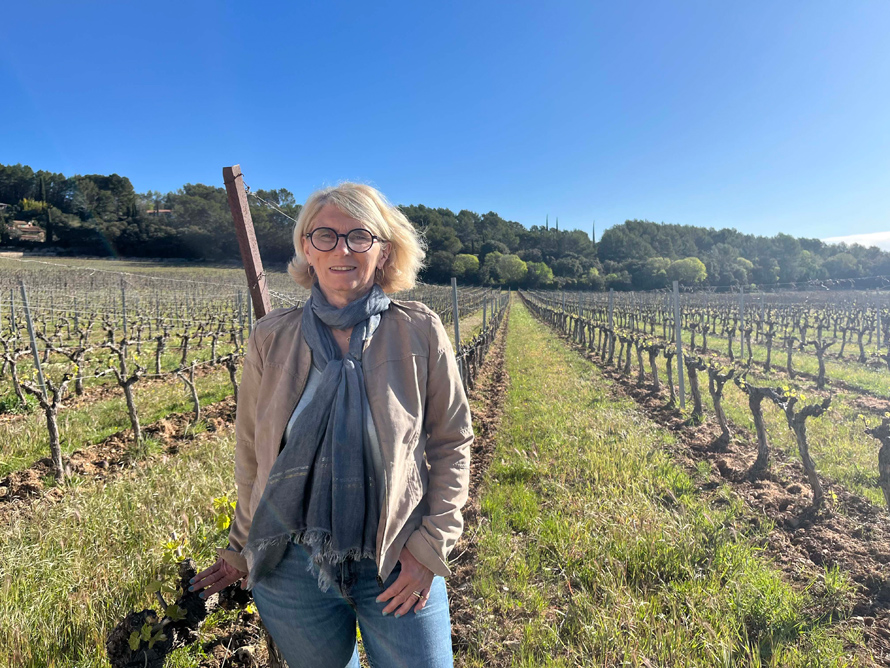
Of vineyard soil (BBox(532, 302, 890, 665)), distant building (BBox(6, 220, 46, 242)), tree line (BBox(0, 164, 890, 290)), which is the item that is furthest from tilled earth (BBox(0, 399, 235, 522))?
distant building (BBox(6, 220, 46, 242))

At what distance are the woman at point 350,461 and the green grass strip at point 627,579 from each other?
1426 millimetres

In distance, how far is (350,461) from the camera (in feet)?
3.79

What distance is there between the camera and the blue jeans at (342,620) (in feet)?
3.81

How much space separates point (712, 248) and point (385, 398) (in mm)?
114053

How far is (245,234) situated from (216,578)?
131 cm

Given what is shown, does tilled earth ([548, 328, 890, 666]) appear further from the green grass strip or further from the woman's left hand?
the woman's left hand

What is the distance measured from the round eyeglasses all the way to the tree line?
29.1m

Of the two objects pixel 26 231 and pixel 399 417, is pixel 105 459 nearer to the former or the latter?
pixel 399 417

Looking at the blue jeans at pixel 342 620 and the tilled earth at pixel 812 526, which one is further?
the tilled earth at pixel 812 526

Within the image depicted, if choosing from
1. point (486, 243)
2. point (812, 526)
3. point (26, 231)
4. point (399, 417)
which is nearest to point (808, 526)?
point (812, 526)

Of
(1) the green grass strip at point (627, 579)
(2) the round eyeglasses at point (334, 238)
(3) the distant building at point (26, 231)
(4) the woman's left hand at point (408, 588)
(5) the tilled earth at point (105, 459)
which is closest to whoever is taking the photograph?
(4) the woman's left hand at point (408, 588)

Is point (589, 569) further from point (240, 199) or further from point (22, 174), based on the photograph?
point (22, 174)

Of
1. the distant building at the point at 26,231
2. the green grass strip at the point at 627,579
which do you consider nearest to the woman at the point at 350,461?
the green grass strip at the point at 627,579

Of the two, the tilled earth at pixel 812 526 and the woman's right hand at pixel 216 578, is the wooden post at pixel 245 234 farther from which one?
the tilled earth at pixel 812 526
